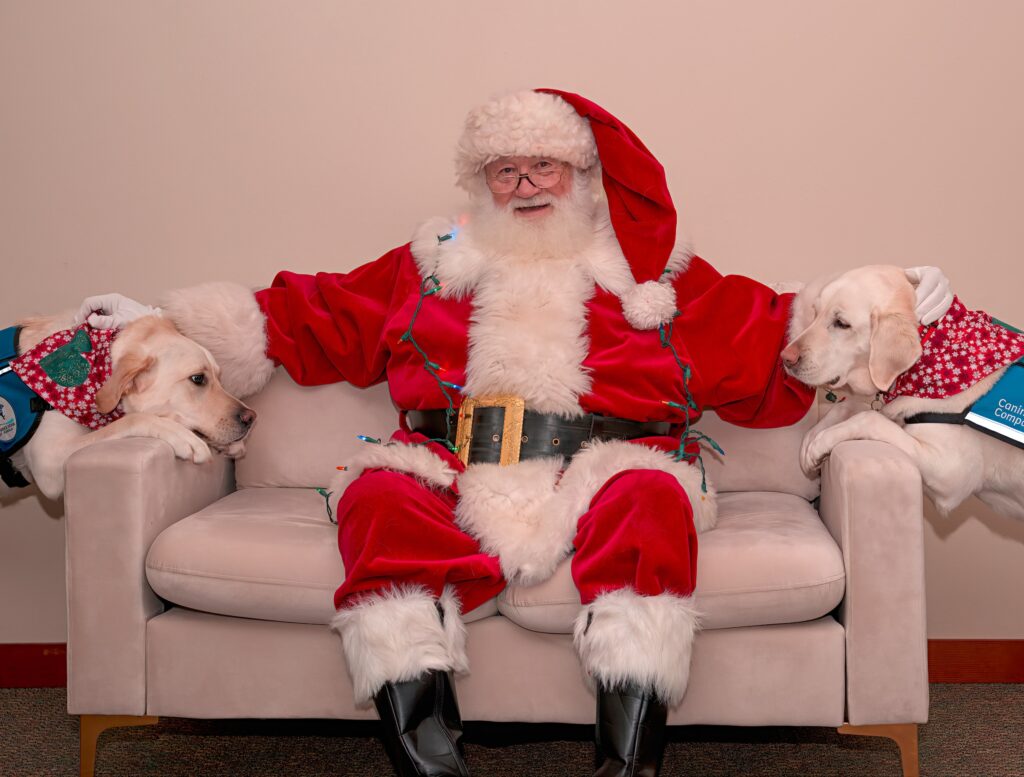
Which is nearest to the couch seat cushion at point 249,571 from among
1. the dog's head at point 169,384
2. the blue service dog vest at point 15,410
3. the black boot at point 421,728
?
the black boot at point 421,728

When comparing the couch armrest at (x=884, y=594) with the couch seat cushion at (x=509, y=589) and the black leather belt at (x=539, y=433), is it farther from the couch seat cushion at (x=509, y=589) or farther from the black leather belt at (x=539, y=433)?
the black leather belt at (x=539, y=433)

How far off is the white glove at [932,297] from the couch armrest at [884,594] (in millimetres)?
402

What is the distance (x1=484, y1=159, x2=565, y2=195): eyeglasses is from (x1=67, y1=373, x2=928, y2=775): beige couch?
0.91 metres

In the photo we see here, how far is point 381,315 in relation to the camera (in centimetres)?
250

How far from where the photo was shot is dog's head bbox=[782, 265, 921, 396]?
213 centimetres

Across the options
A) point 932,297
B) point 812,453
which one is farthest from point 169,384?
point 932,297

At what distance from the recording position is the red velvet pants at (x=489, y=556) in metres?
1.85

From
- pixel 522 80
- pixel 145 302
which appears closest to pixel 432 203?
pixel 522 80

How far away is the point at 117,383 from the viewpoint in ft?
7.40

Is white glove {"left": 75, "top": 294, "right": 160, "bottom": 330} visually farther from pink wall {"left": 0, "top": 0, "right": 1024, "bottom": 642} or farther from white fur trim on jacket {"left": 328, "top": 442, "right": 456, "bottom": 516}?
white fur trim on jacket {"left": 328, "top": 442, "right": 456, "bottom": 516}

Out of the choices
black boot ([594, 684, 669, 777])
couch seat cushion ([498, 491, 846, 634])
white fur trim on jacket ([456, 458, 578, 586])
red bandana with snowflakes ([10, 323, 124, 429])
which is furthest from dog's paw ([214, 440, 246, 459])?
black boot ([594, 684, 669, 777])

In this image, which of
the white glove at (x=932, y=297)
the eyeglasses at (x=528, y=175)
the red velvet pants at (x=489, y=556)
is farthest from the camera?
the eyeglasses at (x=528, y=175)

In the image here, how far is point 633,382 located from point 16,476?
1.52 metres

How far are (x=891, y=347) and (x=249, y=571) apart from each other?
4.67 feet
